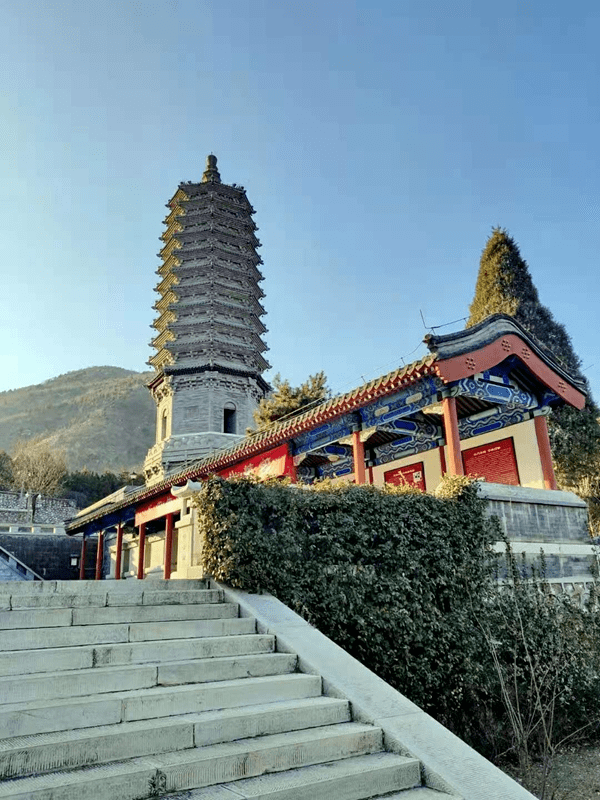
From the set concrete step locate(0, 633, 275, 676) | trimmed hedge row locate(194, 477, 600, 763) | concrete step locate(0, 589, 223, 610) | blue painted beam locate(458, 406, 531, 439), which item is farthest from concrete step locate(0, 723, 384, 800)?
blue painted beam locate(458, 406, 531, 439)

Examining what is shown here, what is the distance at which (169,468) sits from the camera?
2750 cm

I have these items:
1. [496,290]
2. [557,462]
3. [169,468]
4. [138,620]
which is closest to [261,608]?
[138,620]

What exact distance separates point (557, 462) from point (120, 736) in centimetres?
1618

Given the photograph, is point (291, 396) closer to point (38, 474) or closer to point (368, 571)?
point (368, 571)

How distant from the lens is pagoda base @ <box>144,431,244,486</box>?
90.5ft

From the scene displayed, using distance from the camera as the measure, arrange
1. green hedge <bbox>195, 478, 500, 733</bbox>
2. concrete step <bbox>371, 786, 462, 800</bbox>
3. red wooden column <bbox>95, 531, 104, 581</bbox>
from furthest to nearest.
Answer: red wooden column <bbox>95, 531, 104, 581</bbox> → green hedge <bbox>195, 478, 500, 733</bbox> → concrete step <bbox>371, 786, 462, 800</bbox>

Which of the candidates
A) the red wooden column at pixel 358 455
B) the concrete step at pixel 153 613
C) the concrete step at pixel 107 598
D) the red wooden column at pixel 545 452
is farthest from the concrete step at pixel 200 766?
the red wooden column at pixel 545 452

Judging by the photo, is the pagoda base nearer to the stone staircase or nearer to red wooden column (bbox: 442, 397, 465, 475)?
red wooden column (bbox: 442, 397, 465, 475)

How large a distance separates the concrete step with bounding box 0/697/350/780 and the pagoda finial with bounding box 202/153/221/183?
1270 inches

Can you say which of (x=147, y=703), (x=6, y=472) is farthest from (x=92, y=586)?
(x=6, y=472)

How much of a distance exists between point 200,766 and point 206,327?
90.9 feet

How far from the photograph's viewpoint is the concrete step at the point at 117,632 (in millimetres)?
4117

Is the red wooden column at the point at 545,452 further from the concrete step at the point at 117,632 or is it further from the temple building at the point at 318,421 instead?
the concrete step at the point at 117,632

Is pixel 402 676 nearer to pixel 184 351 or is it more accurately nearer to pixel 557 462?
pixel 557 462
